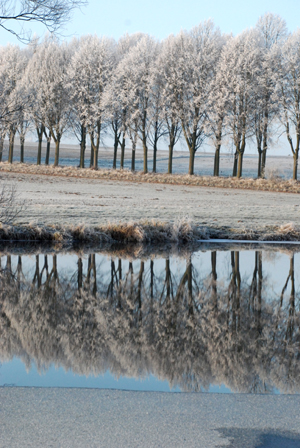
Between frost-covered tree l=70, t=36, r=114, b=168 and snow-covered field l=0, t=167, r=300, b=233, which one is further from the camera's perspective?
frost-covered tree l=70, t=36, r=114, b=168

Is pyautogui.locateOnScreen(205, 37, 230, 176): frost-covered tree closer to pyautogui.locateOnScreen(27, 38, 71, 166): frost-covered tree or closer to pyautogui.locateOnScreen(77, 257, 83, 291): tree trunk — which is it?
pyautogui.locateOnScreen(27, 38, 71, 166): frost-covered tree

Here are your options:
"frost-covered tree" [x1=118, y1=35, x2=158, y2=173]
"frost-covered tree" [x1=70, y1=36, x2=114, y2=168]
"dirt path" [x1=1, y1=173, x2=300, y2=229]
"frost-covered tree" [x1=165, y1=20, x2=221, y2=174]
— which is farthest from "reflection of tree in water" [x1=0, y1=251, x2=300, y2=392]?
"frost-covered tree" [x1=70, y1=36, x2=114, y2=168]

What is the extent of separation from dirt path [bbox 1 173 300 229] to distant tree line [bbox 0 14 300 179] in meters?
8.43

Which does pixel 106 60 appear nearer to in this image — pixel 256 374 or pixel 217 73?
pixel 217 73

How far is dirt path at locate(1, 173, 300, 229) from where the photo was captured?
59.7 feet

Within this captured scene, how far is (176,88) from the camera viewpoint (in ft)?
130

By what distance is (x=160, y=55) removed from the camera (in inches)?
1607

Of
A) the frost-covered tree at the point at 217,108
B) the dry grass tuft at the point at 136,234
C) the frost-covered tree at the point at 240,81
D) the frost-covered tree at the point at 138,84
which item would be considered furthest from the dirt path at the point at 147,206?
the frost-covered tree at the point at 138,84

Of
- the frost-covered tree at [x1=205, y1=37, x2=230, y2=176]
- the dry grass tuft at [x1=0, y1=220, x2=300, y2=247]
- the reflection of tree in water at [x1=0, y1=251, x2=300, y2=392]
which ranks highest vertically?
the frost-covered tree at [x1=205, y1=37, x2=230, y2=176]

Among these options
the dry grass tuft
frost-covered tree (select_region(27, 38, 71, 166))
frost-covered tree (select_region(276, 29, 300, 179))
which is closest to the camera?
the dry grass tuft

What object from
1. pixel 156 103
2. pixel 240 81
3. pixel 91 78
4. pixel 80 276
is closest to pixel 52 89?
pixel 91 78

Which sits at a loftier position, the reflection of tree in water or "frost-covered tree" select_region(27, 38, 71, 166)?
"frost-covered tree" select_region(27, 38, 71, 166)

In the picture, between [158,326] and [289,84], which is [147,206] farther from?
[289,84]

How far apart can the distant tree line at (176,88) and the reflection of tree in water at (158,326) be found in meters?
28.4
